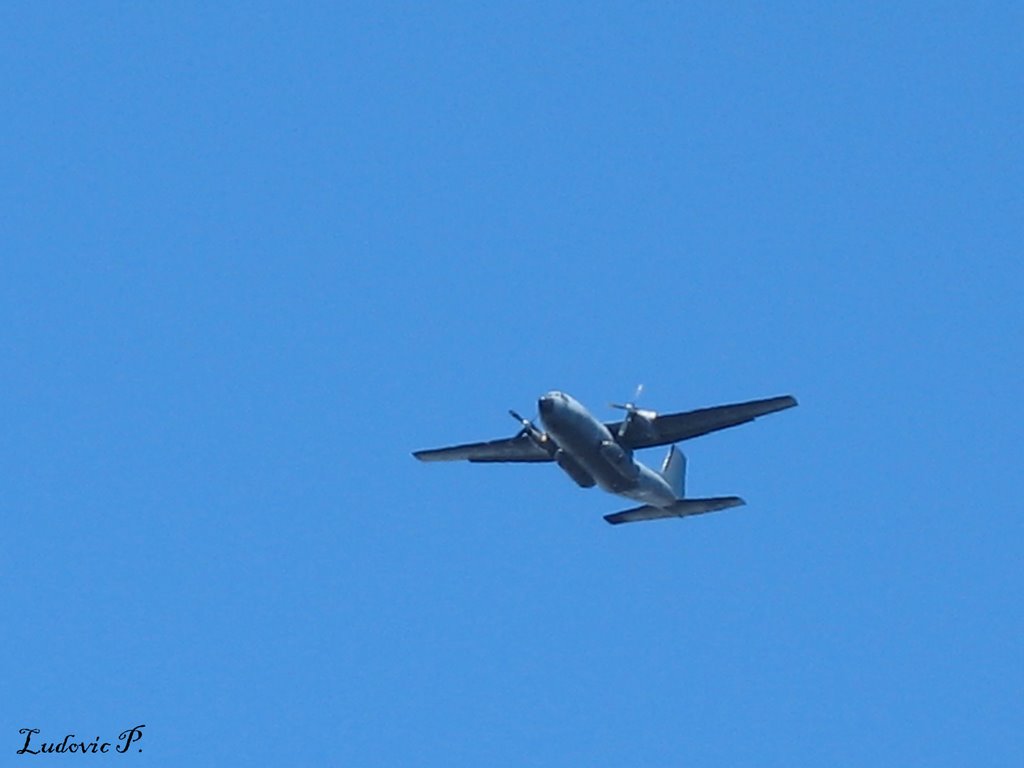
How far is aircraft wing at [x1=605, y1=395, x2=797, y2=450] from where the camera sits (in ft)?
210

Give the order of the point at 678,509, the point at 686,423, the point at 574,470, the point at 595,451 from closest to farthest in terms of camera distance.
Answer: the point at 595,451 < the point at 574,470 < the point at 686,423 < the point at 678,509

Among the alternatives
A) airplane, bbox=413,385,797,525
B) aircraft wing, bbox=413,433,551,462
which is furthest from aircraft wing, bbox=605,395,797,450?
aircraft wing, bbox=413,433,551,462

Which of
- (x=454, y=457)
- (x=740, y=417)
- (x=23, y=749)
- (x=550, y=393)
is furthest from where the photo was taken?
(x=454, y=457)

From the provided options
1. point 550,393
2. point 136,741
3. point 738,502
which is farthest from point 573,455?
point 136,741

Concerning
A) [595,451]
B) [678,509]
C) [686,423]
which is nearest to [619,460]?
[595,451]

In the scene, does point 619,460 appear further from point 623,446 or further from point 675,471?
point 675,471

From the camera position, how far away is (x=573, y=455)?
2452 inches

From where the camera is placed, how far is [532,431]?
63969 mm

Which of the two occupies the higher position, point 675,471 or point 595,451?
point 675,471

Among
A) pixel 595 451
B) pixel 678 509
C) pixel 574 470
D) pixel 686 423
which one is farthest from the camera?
pixel 678 509

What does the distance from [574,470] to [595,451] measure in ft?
5.21

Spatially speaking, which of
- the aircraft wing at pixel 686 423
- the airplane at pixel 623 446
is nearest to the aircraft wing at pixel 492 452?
the airplane at pixel 623 446

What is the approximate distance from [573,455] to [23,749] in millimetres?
20990

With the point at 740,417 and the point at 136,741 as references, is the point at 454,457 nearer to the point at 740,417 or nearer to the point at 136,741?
the point at 740,417
